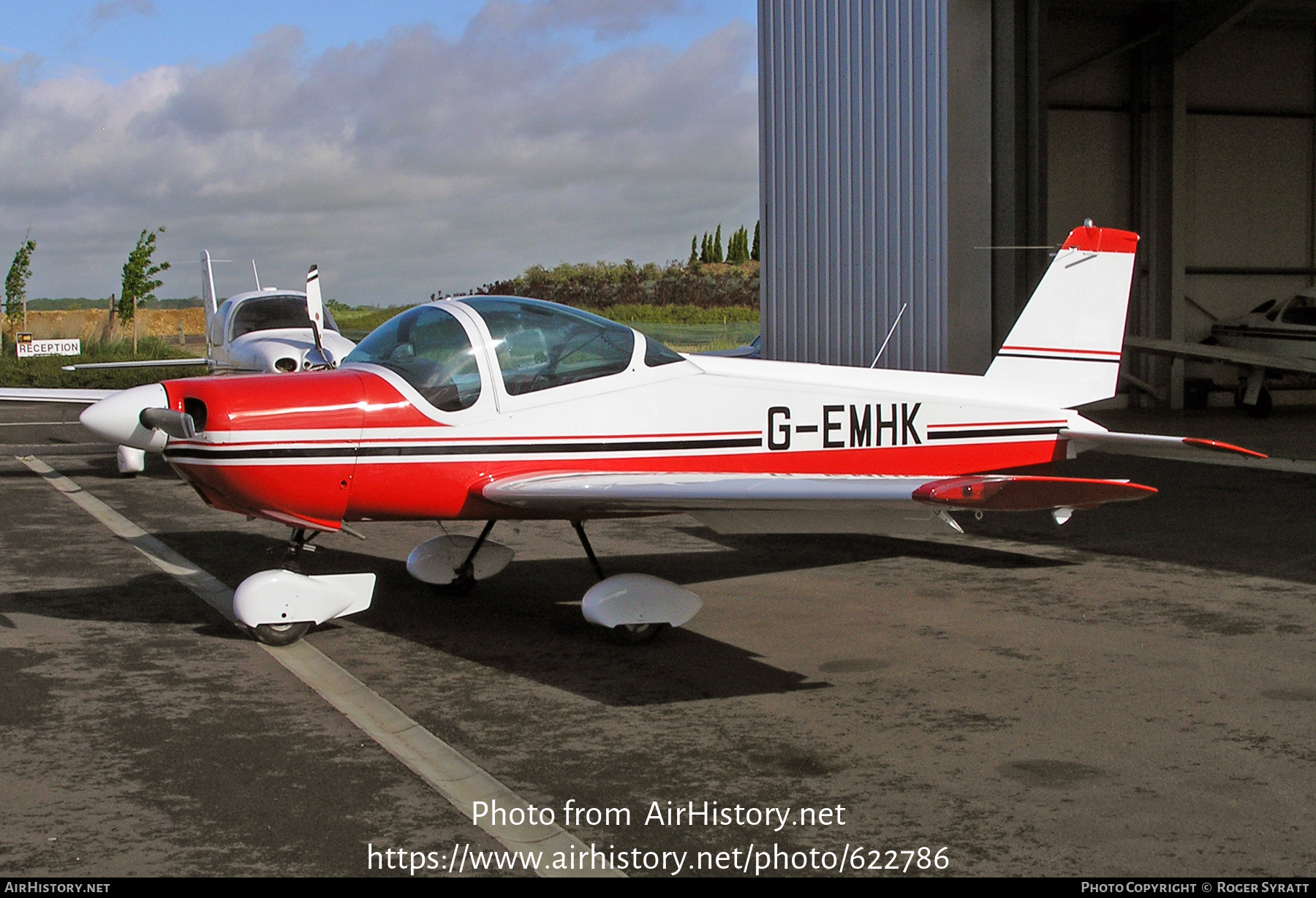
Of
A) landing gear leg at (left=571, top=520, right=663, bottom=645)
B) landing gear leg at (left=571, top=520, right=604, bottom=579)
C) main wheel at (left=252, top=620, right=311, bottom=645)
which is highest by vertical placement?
landing gear leg at (left=571, top=520, right=604, bottom=579)

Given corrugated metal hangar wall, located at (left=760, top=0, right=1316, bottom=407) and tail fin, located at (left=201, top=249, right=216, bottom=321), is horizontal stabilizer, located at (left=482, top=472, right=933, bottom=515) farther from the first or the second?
tail fin, located at (left=201, top=249, right=216, bottom=321)

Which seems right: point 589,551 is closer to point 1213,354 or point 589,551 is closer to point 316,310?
point 316,310

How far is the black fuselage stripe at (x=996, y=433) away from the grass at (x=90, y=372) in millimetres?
17095

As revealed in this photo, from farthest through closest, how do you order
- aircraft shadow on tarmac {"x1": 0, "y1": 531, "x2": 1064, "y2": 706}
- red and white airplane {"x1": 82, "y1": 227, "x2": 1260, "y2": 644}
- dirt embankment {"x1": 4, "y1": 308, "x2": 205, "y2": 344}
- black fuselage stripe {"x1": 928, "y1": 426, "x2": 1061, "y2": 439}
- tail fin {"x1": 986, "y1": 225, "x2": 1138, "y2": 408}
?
dirt embankment {"x1": 4, "y1": 308, "x2": 205, "y2": 344}
tail fin {"x1": 986, "y1": 225, "x2": 1138, "y2": 408}
black fuselage stripe {"x1": 928, "y1": 426, "x2": 1061, "y2": 439}
red and white airplane {"x1": 82, "y1": 227, "x2": 1260, "y2": 644}
aircraft shadow on tarmac {"x1": 0, "y1": 531, "x2": 1064, "y2": 706}

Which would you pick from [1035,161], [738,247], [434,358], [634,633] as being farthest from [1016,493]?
[738,247]

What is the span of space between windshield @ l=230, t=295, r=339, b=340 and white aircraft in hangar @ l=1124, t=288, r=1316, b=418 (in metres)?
10.8

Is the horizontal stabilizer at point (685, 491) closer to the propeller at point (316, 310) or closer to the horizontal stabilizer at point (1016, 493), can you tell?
the horizontal stabilizer at point (1016, 493)

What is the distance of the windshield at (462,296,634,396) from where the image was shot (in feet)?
19.1

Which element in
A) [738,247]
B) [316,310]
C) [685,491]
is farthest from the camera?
[738,247]

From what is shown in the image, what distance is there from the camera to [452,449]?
5668mm

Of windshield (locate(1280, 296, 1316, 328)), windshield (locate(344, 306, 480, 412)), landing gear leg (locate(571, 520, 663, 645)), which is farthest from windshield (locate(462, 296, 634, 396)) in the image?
windshield (locate(1280, 296, 1316, 328))

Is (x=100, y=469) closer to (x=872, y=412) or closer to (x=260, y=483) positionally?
(x=260, y=483)

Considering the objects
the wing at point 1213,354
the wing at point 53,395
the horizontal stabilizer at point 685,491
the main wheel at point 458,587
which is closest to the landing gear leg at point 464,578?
the main wheel at point 458,587

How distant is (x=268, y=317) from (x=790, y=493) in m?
10.8
